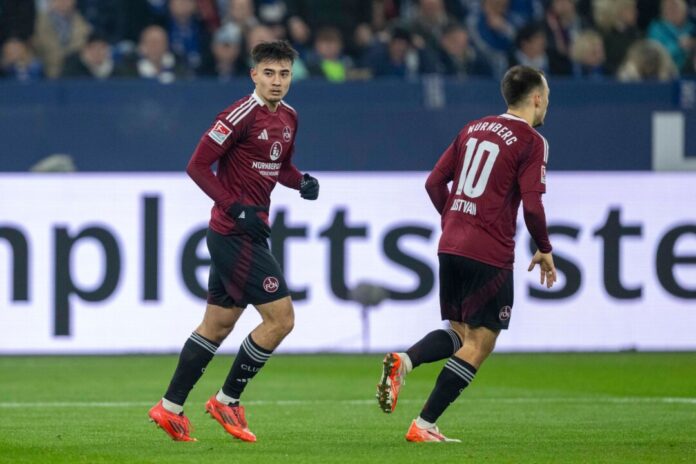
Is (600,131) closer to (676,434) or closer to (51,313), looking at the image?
(51,313)

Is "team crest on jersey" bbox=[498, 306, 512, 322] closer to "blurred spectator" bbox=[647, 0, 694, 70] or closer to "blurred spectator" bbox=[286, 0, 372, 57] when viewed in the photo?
"blurred spectator" bbox=[286, 0, 372, 57]

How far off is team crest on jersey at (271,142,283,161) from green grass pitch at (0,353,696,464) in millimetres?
1512

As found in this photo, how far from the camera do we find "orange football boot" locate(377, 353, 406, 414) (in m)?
8.00

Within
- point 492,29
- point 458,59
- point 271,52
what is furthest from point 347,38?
point 271,52

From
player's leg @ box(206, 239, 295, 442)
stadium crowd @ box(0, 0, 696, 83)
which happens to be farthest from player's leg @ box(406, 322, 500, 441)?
stadium crowd @ box(0, 0, 696, 83)

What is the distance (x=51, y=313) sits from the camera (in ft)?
45.4

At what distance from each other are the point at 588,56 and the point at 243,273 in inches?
372

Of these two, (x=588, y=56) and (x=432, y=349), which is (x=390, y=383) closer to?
(x=432, y=349)

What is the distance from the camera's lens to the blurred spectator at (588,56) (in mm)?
16969

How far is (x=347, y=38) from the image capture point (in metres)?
17.4

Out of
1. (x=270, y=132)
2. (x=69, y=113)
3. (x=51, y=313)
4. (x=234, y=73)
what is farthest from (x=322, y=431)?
(x=234, y=73)

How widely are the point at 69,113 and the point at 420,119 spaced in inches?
127

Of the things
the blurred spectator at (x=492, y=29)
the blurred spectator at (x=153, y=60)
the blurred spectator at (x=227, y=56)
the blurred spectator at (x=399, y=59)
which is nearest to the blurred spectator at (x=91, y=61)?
the blurred spectator at (x=153, y=60)

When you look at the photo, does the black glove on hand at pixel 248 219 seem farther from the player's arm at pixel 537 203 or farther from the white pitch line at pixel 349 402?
the white pitch line at pixel 349 402
